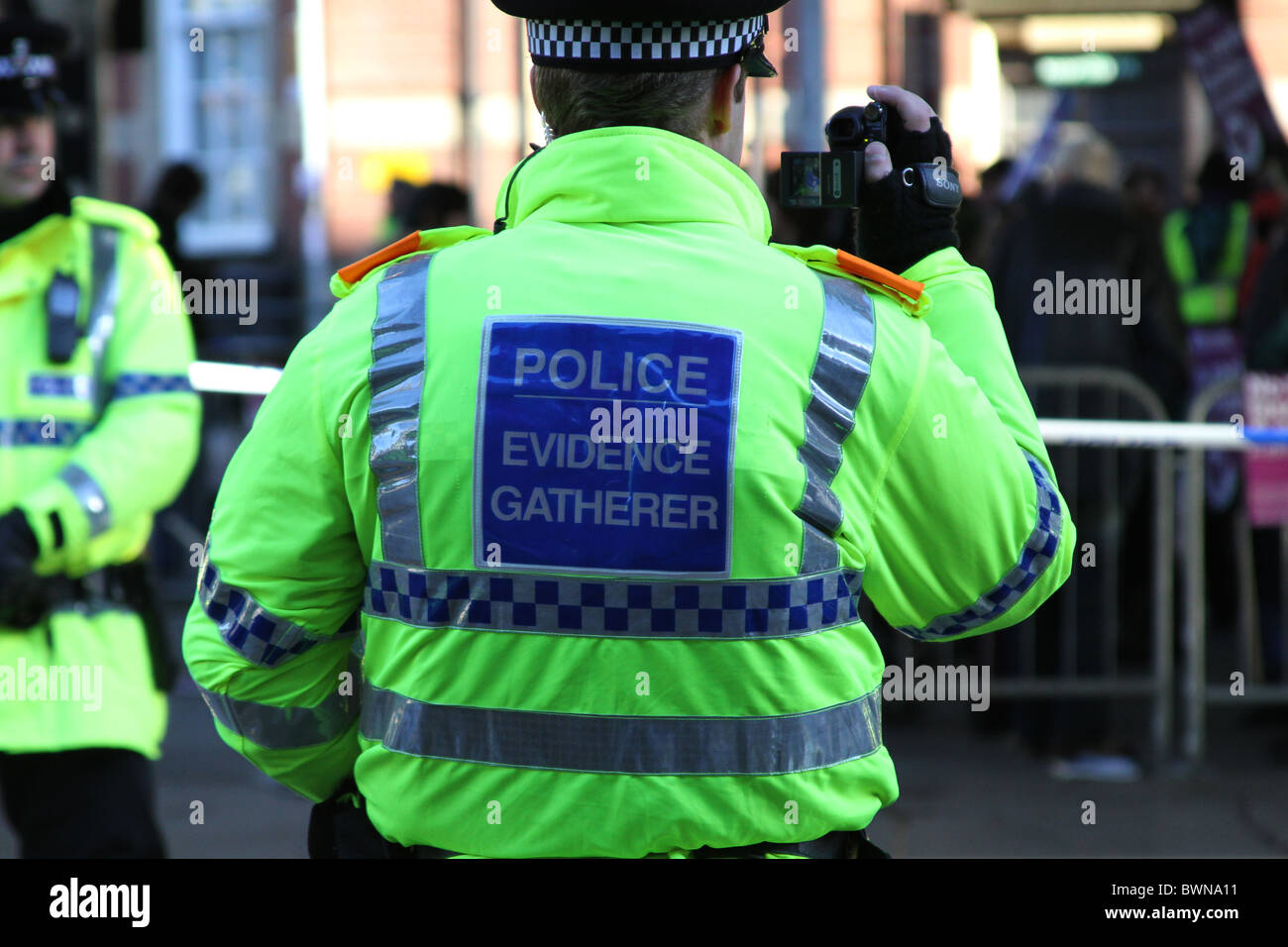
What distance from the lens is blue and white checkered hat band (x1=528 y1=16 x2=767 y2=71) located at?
72.4 inches

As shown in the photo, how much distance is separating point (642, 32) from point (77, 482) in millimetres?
1882

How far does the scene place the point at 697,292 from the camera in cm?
180

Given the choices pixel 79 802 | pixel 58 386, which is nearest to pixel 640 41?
pixel 58 386

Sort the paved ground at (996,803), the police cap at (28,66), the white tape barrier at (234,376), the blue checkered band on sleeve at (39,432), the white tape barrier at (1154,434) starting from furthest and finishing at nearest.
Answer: the white tape barrier at (1154,434) < the paved ground at (996,803) < the police cap at (28,66) < the blue checkered band on sleeve at (39,432) < the white tape barrier at (234,376)

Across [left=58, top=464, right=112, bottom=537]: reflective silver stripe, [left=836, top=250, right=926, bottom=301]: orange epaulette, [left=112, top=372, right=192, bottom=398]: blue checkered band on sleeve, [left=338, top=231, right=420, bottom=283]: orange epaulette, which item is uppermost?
[left=338, top=231, right=420, bottom=283]: orange epaulette

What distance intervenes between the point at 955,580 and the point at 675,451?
382 millimetres

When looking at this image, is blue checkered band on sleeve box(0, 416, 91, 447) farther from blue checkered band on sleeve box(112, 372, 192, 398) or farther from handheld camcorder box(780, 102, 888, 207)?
handheld camcorder box(780, 102, 888, 207)

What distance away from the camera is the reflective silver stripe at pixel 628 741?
179 centimetres

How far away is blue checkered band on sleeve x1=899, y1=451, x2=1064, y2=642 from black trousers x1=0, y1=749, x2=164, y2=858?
192 centimetres

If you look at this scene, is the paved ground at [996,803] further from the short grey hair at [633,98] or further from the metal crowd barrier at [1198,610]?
the short grey hair at [633,98]

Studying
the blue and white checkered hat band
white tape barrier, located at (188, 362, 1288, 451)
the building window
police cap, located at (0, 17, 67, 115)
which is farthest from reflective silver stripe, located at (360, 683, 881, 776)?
the building window

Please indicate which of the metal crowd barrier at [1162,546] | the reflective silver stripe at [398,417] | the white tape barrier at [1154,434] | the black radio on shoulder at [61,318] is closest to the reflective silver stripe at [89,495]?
the black radio on shoulder at [61,318]

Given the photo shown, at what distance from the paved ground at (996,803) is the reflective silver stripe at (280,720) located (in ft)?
10.2

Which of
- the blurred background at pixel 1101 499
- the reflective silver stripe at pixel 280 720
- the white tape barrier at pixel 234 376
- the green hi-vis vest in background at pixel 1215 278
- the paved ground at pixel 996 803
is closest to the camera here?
the reflective silver stripe at pixel 280 720
